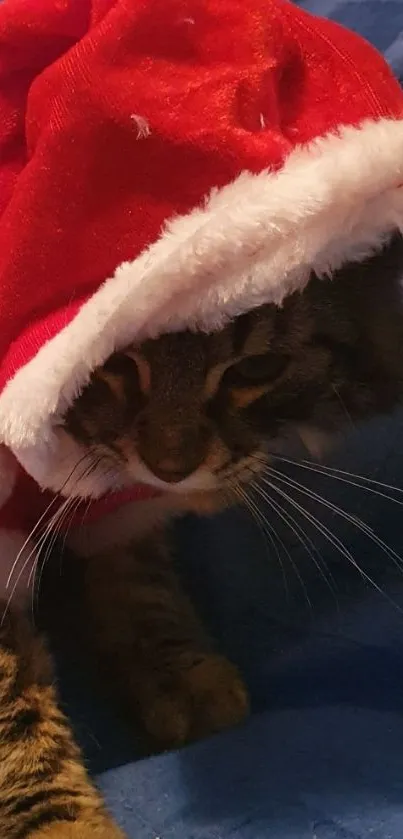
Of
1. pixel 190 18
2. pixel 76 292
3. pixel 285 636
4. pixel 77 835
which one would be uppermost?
pixel 190 18

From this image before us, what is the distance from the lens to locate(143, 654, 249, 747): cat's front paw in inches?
38.0

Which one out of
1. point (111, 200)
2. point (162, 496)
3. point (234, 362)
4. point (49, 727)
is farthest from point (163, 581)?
point (111, 200)

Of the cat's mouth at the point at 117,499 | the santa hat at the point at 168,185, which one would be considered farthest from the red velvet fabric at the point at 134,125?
the cat's mouth at the point at 117,499

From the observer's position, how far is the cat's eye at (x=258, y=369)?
32.6 inches

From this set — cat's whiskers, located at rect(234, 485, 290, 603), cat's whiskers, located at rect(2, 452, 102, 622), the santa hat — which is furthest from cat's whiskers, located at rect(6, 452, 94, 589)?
cat's whiskers, located at rect(234, 485, 290, 603)

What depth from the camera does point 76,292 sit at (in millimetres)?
731

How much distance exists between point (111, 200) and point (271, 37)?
0.18 m

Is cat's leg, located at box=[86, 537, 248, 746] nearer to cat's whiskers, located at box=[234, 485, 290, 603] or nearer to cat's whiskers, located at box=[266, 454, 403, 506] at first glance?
cat's whiskers, located at box=[234, 485, 290, 603]

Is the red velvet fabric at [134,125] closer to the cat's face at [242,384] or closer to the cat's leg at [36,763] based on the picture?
the cat's face at [242,384]

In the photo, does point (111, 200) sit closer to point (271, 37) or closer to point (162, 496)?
point (271, 37)

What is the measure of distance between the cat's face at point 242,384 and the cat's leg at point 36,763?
21cm

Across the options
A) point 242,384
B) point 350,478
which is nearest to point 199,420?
point 242,384

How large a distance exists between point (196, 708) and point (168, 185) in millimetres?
532

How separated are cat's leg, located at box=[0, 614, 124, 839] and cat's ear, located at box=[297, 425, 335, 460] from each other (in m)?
0.33
